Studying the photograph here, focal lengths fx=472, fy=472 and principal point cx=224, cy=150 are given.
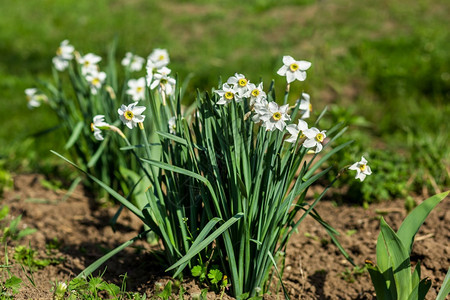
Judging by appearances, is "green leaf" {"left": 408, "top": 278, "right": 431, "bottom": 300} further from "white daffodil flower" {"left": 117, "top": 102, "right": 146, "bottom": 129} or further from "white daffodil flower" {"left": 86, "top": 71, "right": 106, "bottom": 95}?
"white daffodil flower" {"left": 86, "top": 71, "right": 106, "bottom": 95}

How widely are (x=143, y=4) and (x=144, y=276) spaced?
5425 mm

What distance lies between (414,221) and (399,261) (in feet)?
0.51

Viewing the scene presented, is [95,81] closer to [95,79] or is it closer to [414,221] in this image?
[95,79]

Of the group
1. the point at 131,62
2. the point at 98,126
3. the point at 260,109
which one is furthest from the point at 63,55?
the point at 260,109

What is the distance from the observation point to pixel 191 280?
75.7 inches

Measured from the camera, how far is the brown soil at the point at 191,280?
2.09m

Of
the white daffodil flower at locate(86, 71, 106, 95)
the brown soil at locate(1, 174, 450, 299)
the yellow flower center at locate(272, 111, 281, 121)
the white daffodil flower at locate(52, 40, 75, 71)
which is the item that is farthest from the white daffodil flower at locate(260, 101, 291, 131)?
the white daffodil flower at locate(52, 40, 75, 71)

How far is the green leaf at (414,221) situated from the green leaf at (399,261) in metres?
0.06

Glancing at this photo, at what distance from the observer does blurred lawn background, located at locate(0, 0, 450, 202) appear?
330 cm

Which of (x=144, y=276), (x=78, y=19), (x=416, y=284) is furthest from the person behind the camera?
(x=78, y=19)

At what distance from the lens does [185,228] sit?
1.88 m

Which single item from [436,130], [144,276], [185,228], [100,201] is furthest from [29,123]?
[436,130]

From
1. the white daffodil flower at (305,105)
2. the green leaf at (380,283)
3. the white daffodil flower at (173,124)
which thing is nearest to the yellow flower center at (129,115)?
the white daffodil flower at (173,124)

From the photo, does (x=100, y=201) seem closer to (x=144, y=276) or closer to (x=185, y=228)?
(x=144, y=276)
